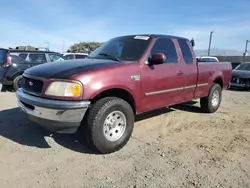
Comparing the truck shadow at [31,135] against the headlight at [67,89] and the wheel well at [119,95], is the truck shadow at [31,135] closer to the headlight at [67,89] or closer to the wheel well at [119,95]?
the wheel well at [119,95]

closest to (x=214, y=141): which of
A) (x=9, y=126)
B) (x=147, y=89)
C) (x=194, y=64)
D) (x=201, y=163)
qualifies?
(x=201, y=163)

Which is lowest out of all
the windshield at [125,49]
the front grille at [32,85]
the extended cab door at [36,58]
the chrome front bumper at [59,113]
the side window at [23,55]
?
the chrome front bumper at [59,113]

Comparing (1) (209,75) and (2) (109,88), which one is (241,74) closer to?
(1) (209,75)

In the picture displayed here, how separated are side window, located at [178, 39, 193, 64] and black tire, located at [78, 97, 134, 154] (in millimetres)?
2268

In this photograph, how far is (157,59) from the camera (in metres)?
4.56

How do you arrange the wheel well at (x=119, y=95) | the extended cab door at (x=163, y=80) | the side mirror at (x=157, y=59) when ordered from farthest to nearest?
the extended cab door at (x=163, y=80) < the side mirror at (x=157, y=59) < the wheel well at (x=119, y=95)

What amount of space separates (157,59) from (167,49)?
2.95ft

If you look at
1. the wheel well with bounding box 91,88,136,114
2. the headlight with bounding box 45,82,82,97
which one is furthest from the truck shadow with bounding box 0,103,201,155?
the headlight with bounding box 45,82,82,97

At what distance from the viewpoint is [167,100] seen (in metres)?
5.20

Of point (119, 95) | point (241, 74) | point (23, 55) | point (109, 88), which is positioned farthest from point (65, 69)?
point (241, 74)

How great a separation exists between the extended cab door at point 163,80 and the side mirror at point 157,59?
0.11 metres

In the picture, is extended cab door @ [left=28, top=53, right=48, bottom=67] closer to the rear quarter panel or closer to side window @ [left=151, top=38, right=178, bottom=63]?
side window @ [left=151, top=38, right=178, bottom=63]

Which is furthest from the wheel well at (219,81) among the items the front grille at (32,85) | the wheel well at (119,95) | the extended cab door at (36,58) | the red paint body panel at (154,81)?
the extended cab door at (36,58)

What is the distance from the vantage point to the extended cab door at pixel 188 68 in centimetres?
561
